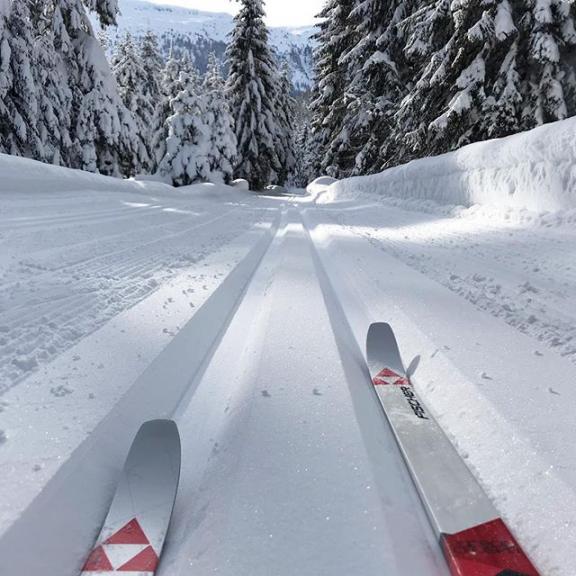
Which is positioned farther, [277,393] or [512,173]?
[512,173]

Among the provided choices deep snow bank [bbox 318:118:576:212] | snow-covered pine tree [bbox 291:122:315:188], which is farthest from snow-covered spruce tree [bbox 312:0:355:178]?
snow-covered pine tree [bbox 291:122:315:188]

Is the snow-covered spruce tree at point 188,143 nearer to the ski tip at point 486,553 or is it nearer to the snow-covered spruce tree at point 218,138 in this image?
the snow-covered spruce tree at point 218,138

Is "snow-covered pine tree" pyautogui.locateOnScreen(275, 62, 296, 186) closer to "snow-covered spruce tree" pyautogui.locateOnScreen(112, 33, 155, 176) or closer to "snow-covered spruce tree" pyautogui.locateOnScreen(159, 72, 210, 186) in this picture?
"snow-covered spruce tree" pyautogui.locateOnScreen(112, 33, 155, 176)

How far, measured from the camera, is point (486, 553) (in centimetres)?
104

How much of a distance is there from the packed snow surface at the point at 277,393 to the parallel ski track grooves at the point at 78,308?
14 mm

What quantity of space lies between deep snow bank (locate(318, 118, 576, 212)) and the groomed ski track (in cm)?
290

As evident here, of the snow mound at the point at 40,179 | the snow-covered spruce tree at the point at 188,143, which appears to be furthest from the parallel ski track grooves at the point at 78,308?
the snow-covered spruce tree at the point at 188,143

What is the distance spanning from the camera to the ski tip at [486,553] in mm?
998

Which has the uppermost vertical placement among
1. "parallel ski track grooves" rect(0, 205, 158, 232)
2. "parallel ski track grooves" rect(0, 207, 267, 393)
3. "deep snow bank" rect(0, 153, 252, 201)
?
"deep snow bank" rect(0, 153, 252, 201)

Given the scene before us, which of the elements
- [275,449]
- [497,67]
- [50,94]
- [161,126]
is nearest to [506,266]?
[275,449]

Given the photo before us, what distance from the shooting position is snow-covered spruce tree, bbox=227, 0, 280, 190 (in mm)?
27328

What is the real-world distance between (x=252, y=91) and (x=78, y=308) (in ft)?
96.0

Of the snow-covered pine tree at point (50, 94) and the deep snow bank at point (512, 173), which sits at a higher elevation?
the snow-covered pine tree at point (50, 94)

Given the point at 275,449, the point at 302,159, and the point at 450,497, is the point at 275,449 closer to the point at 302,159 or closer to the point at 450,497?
the point at 450,497
